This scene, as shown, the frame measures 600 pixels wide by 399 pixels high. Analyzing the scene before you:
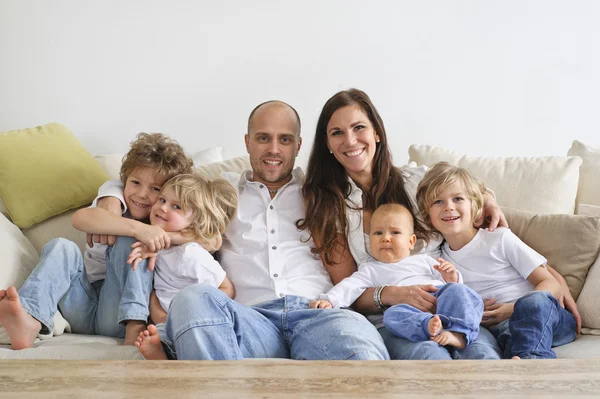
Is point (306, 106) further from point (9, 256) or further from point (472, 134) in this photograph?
point (9, 256)

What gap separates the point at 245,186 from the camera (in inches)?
92.0

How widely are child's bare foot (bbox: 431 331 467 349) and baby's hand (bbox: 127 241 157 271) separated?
34.9 inches

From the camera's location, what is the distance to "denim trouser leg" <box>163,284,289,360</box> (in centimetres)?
162

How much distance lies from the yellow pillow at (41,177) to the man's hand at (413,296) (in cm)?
118

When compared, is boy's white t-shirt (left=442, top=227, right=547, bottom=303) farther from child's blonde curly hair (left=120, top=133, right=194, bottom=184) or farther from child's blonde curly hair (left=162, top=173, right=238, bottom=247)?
child's blonde curly hair (left=120, top=133, right=194, bottom=184)

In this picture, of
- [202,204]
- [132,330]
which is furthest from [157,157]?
[132,330]

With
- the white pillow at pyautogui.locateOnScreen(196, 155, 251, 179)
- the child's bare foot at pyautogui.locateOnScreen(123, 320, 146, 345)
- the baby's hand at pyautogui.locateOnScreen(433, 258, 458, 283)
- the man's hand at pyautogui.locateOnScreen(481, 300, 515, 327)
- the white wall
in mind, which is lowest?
the child's bare foot at pyautogui.locateOnScreen(123, 320, 146, 345)

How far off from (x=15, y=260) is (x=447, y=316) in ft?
4.58

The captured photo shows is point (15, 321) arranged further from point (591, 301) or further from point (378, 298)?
point (591, 301)

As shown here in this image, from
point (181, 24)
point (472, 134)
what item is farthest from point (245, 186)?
point (472, 134)

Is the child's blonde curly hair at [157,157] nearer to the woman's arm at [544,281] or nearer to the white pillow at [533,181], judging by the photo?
the white pillow at [533,181]

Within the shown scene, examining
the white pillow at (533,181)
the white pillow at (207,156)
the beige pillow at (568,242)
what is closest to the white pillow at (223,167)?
the white pillow at (207,156)

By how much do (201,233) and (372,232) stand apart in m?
0.55

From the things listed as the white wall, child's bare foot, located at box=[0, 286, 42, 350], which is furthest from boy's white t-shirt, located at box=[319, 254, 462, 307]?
the white wall
